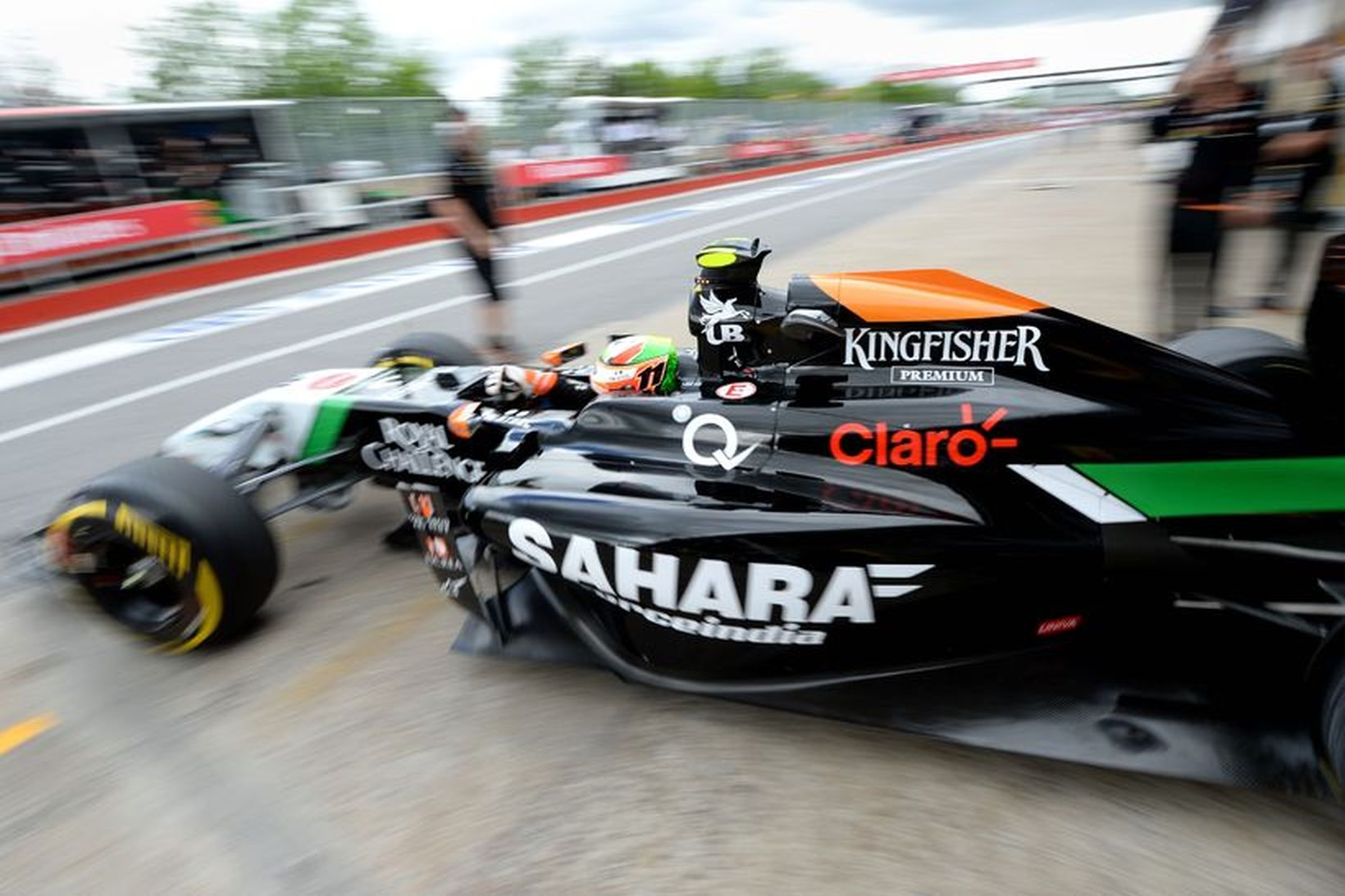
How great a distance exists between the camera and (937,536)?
90.5 inches

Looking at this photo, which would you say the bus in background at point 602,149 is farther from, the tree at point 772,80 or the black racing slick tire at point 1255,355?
the tree at point 772,80

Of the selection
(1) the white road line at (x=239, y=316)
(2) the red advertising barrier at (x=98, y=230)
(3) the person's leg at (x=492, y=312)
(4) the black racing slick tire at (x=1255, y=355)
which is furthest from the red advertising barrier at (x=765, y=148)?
(4) the black racing slick tire at (x=1255, y=355)

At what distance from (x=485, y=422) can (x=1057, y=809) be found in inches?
93.9

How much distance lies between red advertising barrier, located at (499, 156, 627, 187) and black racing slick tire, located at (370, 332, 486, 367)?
565 inches

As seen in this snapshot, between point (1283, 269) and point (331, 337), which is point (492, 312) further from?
point (1283, 269)

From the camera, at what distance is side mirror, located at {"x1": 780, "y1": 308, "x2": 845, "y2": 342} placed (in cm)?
267

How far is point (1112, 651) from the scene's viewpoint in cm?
226

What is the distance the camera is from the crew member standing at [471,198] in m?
7.11

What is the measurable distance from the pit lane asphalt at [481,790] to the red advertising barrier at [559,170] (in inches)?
645

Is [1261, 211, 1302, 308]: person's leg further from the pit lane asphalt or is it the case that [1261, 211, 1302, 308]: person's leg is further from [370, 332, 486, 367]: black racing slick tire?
[370, 332, 486, 367]: black racing slick tire

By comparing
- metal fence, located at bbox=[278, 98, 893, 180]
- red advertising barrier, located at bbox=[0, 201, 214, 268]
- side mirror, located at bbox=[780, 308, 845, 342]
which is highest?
metal fence, located at bbox=[278, 98, 893, 180]

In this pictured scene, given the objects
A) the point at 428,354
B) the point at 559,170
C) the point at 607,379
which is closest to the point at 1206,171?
the point at 607,379

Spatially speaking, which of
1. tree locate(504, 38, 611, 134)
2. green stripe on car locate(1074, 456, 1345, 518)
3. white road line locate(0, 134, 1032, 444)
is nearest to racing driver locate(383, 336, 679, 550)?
green stripe on car locate(1074, 456, 1345, 518)

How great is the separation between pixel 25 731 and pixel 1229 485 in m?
3.79
